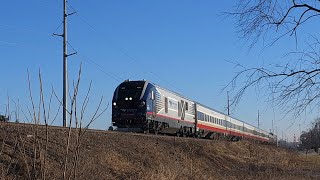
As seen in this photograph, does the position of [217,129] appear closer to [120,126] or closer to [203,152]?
[120,126]

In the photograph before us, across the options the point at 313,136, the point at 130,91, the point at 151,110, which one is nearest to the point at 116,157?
the point at 151,110

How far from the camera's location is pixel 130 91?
2852 cm

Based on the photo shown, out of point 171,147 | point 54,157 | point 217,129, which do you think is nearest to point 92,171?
point 54,157

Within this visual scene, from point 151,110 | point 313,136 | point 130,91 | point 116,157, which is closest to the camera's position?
point 116,157

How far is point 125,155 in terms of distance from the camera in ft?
46.3

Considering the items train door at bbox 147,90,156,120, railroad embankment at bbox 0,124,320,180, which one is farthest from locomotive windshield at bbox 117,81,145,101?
railroad embankment at bbox 0,124,320,180

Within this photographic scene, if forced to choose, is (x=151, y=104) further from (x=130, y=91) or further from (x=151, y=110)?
(x=130, y=91)

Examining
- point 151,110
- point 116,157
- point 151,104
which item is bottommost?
A: point 116,157

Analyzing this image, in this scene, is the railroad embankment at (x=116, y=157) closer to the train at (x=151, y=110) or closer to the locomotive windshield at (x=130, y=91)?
the train at (x=151, y=110)

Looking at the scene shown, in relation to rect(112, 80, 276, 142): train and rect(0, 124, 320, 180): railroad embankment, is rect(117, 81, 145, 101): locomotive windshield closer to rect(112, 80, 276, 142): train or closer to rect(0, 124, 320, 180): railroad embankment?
rect(112, 80, 276, 142): train

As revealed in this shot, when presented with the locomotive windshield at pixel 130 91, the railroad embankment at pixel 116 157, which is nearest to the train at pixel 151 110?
the locomotive windshield at pixel 130 91

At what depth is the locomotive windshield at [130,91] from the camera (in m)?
28.2

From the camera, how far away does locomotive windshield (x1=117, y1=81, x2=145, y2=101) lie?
28156 mm

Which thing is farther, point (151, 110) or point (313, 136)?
point (313, 136)
